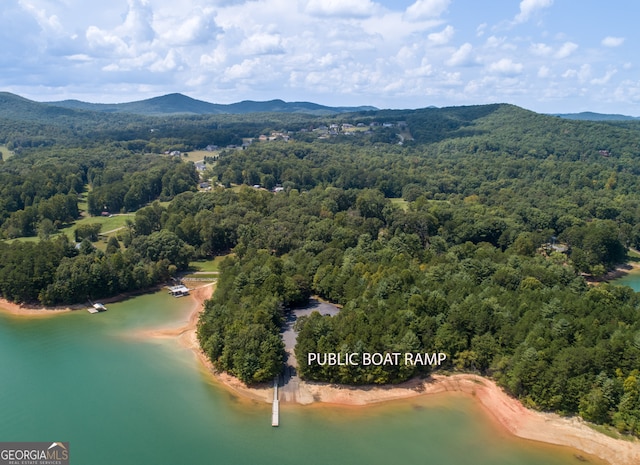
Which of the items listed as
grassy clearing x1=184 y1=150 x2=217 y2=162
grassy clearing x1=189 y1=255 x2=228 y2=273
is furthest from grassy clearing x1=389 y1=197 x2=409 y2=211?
grassy clearing x1=184 y1=150 x2=217 y2=162

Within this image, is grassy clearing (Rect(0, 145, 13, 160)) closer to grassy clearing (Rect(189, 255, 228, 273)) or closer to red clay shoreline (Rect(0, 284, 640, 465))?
grassy clearing (Rect(189, 255, 228, 273))

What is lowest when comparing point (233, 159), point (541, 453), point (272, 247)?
point (541, 453)

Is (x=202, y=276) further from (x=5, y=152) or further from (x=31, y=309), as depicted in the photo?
(x=5, y=152)

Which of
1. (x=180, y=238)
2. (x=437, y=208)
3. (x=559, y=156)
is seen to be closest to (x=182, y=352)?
(x=180, y=238)

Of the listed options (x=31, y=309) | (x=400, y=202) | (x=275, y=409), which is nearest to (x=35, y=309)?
(x=31, y=309)

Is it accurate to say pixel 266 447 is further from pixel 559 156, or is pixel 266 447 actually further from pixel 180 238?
pixel 559 156

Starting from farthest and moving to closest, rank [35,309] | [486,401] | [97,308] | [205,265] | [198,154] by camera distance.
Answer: [198,154] < [205,265] < [97,308] < [35,309] < [486,401]

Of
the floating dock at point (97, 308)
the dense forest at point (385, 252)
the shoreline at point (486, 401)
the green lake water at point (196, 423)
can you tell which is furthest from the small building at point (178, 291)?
the shoreline at point (486, 401)
